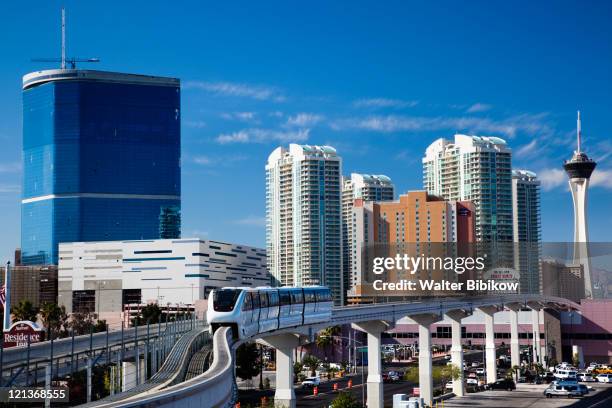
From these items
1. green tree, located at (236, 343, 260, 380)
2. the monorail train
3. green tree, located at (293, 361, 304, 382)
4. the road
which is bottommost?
the road

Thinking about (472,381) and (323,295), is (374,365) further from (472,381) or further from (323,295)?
(472,381)

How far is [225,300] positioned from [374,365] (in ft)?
126

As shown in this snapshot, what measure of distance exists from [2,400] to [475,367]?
129m

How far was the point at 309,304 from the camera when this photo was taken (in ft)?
267

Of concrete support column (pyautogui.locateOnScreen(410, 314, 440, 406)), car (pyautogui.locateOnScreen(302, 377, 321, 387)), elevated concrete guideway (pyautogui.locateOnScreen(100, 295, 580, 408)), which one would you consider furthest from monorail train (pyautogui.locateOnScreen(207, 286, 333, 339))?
car (pyautogui.locateOnScreen(302, 377, 321, 387))

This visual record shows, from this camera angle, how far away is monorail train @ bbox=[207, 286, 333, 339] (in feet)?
204

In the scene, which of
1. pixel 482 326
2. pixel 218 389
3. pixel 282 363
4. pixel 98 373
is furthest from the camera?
pixel 482 326

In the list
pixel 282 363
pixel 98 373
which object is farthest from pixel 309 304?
pixel 98 373

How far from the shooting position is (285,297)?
74375 mm

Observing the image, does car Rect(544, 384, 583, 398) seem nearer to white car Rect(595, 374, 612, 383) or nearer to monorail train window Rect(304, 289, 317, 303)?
white car Rect(595, 374, 612, 383)

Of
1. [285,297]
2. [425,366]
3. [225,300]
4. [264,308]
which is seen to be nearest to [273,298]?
[264,308]

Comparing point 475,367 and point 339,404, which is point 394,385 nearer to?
point 475,367

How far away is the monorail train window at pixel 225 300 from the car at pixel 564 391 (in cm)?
5796

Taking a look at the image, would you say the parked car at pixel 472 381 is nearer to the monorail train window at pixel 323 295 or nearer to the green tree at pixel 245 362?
A: the green tree at pixel 245 362
